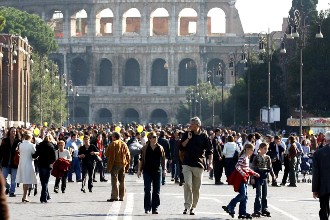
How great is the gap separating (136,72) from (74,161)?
15309 centimetres

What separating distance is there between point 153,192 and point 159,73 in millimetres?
169472

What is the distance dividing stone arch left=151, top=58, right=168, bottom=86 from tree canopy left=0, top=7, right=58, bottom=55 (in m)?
35.3

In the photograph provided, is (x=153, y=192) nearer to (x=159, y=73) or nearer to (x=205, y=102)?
(x=205, y=102)

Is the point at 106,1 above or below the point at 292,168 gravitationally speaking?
above

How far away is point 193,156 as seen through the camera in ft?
87.5

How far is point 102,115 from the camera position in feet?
632

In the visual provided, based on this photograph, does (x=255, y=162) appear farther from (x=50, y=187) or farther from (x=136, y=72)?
(x=136, y=72)

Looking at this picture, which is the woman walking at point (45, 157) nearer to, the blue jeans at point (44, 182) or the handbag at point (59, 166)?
the blue jeans at point (44, 182)

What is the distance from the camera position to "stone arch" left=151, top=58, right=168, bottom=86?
195200 millimetres

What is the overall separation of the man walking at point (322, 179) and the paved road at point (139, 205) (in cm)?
495

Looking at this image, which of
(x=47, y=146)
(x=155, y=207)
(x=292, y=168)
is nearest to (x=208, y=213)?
(x=155, y=207)

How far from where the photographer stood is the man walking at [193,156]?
26.6m

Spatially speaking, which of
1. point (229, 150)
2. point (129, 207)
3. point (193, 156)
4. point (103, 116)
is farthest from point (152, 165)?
point (103, 116)

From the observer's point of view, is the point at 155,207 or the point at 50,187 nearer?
the point at 155,207
